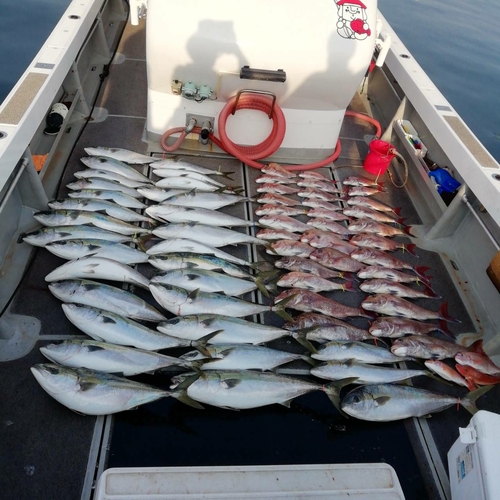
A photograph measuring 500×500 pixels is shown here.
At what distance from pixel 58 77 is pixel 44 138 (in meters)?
0.58

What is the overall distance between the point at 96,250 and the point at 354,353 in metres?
2.00

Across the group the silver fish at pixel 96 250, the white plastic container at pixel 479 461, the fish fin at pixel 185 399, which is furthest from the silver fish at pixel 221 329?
the white plastic container at pixel 479 461

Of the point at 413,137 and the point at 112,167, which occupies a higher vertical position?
the point at 413,137

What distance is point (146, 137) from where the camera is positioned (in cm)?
419

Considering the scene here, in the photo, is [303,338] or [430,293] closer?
[303,338]

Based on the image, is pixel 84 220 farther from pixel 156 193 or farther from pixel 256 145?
pixel 256 145

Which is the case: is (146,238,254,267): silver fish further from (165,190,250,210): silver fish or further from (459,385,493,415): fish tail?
(459,385,493,415): fish tail

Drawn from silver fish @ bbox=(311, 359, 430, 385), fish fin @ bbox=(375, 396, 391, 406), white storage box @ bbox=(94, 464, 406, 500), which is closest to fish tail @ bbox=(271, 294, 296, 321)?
silver fish @ bbox=(311, 359, 430, 385)

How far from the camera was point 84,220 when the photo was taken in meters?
3.17

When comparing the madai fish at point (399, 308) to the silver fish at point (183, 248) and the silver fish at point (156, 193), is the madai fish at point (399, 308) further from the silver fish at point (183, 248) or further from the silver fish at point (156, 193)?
the silver fish at point (156, 193)

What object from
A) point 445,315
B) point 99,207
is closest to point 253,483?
point 445,315

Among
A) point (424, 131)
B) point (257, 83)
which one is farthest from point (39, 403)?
point (424, 131)

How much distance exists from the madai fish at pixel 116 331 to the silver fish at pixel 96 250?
1.72 ft

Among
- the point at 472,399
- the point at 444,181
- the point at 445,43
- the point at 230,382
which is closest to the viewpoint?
the point at 230,382
